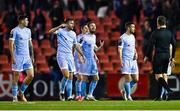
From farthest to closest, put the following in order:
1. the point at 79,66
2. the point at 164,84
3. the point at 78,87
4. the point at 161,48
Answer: the point at 79,66 < the point at 78,87 < the point at 161,48 < the point at 164,84

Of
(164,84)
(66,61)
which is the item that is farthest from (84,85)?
(164,84)

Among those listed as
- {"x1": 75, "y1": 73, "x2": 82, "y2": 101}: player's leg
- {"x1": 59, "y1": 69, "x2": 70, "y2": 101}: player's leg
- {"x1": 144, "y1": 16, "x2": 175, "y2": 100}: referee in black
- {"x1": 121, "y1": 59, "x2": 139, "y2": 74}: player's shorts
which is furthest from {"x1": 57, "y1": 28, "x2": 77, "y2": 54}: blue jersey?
{"x1": 144, "y1": 16, "x2": 175, "y2": 100}: referee in black

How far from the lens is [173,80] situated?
83.0 feet

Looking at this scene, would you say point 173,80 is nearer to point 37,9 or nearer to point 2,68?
point 2,68

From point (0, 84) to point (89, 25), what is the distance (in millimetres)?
4478

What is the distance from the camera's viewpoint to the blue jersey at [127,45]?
22797mm

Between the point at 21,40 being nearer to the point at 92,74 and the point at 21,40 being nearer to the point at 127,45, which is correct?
the point at 92,74

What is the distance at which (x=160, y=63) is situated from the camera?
21094mm

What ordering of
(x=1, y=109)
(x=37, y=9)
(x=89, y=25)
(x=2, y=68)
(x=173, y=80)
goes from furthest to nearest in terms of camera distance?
1. (x=37, y=9)
2. (x=2, y=68)
3. (x=173, y=80)
4. (x=89, y=25)
5. (x=1, y=109)

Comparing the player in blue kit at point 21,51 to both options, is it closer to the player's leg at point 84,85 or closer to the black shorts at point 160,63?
the player's leg at point 84,85

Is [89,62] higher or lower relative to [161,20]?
lower

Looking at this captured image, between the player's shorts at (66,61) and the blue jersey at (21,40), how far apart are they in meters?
1.12

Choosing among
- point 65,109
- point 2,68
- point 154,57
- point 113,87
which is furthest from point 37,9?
point 65,109

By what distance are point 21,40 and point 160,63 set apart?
11.9ft
